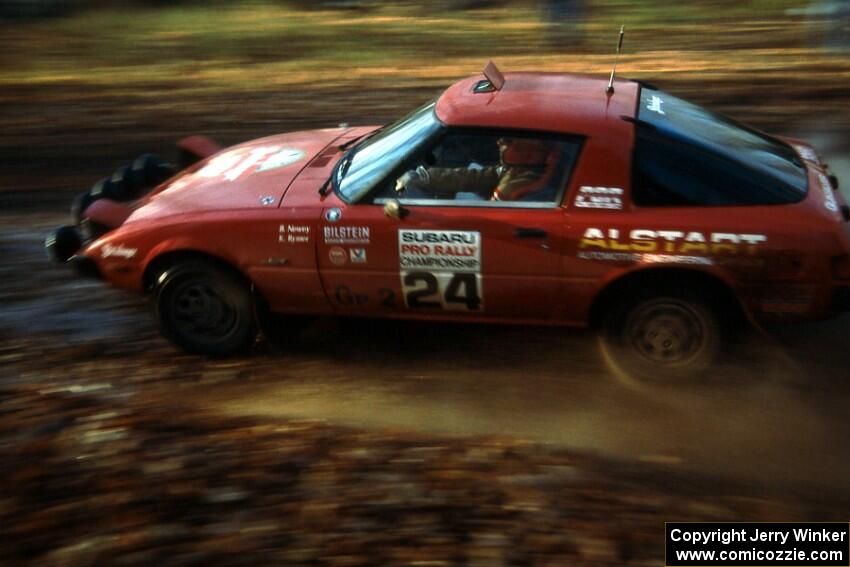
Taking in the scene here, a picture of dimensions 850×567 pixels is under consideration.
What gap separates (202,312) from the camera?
17.4 ft

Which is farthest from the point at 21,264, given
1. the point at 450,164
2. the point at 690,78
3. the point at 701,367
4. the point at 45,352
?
the point at 690,78

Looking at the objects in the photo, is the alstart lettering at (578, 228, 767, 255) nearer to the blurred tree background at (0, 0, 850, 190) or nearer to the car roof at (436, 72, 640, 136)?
the car roof at (436, 72, 640, 136)

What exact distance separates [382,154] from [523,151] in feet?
2.56

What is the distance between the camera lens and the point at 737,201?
15.6 feet

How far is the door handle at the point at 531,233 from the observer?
4.80m

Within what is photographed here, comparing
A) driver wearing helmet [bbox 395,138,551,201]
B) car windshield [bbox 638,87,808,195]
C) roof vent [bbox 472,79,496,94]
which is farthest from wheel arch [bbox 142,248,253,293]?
car windshield [bbox 638,87,808,195]

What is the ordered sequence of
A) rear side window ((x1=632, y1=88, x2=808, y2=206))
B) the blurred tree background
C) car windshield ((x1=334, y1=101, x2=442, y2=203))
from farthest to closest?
the blurred tree background, car windshield ((x1=334, y1=101, x2=442, y2=203)), rear side window ((x1=632, y1=88, x2=808, y2=206))

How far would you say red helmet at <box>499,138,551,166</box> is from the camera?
16.1 feet

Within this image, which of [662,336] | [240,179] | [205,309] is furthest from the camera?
[240,179]

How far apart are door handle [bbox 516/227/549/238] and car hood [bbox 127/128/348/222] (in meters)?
1.29

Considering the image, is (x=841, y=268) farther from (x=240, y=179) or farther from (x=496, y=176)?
(x=240, y=179)

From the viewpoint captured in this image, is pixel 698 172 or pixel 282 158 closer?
pixel 698 172

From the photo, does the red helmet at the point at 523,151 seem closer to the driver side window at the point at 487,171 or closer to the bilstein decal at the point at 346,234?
the driver side window at the point at 487,171

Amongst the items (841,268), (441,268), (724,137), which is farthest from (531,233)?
(841,268)
